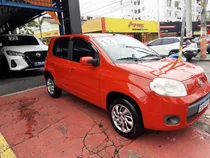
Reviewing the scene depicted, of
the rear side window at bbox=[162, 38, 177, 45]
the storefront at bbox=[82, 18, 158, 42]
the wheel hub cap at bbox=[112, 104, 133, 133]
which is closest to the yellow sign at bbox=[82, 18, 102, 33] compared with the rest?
the storefront at bbox=[82, 18, 158, 42]

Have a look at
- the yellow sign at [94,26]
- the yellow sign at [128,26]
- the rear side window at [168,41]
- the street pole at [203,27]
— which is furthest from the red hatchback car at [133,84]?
the yellow sign at [94,26]

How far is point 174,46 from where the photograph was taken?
34.2ft

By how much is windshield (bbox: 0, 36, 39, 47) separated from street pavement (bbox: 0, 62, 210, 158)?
4989 mm

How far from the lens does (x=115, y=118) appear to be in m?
3.00

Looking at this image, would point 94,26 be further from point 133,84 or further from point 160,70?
point 133,84

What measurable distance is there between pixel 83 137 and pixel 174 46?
9.05 meters

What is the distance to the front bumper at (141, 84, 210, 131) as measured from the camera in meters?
2.37

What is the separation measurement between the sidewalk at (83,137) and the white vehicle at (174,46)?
7168 millimetres

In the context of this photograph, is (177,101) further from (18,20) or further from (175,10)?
(175,10)

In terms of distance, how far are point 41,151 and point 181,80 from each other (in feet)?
7.36

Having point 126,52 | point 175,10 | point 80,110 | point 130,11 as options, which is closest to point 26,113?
point 80,110

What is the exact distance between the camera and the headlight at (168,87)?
2410 mm

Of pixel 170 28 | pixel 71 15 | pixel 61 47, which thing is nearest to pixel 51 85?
pixel 61 47

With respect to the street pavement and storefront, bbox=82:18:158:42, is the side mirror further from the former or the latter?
storefront, bbox=82:18:158:42
